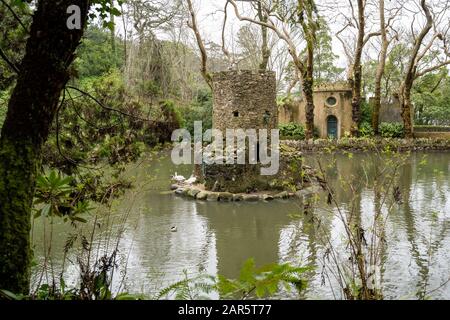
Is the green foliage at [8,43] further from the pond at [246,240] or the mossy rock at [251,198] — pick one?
the mossy rock at [251,198]

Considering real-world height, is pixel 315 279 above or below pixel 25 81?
below

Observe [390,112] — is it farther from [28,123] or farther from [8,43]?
[28,123]

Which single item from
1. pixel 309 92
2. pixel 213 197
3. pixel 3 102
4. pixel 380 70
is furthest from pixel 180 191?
pixel 380 70

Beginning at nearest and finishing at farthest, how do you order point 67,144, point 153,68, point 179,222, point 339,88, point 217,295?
1. point 67,144
2. point 217,295
3. point 179,222
4. point 153,68
5. point 339,88

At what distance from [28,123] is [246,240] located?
6.74 meters

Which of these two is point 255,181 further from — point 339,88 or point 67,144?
point 339,88

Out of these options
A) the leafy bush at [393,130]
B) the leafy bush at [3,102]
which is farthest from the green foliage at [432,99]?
the leafy bush at [3,102]

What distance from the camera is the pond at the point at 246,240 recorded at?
6.41 meters

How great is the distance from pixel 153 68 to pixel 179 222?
44.1ft

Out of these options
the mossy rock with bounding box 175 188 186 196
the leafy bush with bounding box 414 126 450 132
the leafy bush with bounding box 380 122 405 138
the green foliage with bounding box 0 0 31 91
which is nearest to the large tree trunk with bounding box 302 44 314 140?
the leafy bush with bounding box 380 122 405 138

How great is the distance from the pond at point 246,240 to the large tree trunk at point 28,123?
1.44m

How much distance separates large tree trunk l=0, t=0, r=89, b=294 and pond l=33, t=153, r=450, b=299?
1.44 m
